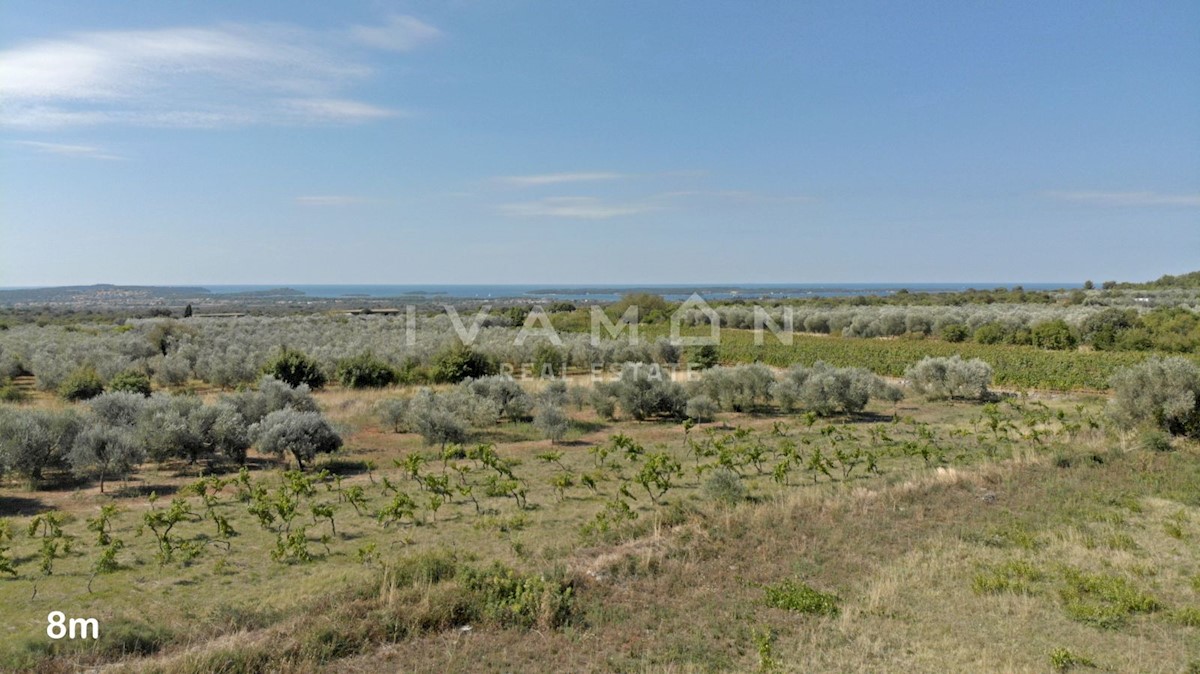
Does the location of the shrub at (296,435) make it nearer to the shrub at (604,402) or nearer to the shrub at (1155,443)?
the shrub at (604,402)

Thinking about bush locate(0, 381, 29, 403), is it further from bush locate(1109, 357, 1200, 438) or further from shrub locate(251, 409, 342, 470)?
bush locate(1109, 357, 1200, 438)

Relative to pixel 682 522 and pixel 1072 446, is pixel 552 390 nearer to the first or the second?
pixel 682 522

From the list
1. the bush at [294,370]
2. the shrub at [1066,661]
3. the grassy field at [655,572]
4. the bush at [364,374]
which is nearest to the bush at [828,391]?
the grassy field at [655,572]

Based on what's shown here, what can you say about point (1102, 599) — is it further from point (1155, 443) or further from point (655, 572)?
point (1155, 443)

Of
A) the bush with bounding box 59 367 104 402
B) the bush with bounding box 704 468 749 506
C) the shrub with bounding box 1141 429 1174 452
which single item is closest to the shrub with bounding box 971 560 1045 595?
the bush with bounding box 704 468 749 506

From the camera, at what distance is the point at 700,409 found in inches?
882

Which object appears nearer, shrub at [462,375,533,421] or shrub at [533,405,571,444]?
shrub at [533,405,571,444]

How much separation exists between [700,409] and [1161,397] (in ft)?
40.5

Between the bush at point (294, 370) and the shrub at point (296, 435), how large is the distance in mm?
11381

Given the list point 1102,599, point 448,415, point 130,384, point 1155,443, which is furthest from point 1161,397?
point 130,384

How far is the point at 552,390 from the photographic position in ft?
79.1

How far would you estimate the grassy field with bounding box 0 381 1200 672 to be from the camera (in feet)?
21.4

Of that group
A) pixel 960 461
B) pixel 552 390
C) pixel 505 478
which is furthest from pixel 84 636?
pixel 552 390

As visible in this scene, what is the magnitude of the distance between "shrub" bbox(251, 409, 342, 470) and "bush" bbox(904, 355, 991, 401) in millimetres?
23641
